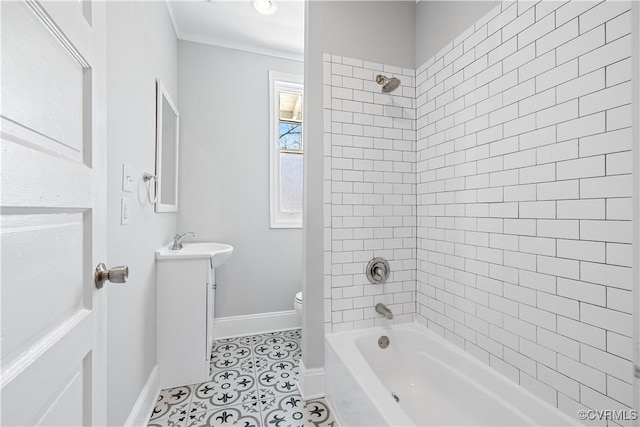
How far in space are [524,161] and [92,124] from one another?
1539 mm

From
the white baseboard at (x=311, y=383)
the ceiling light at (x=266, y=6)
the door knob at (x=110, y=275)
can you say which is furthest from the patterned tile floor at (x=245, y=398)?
the ceiling light at (x=266, y=6)

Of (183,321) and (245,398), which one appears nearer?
(245,398)

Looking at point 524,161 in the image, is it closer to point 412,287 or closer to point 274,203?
point 412,287

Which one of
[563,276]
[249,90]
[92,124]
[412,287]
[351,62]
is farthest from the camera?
[249,90]

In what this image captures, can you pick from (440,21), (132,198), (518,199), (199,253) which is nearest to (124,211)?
(132,198)

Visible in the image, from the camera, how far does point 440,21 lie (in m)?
1.69

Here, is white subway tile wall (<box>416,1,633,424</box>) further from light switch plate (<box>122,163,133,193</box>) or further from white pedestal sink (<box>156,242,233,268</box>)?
light switch plate (<box>122,163,133,193</box>)

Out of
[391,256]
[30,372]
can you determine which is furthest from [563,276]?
[30,372]

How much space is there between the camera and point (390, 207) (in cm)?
185

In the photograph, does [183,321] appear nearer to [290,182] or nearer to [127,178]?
[127,178]

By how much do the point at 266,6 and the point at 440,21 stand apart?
1.32 meters

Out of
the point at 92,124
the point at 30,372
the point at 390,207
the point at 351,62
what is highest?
the point at 351,62

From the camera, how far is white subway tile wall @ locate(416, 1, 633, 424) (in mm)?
919

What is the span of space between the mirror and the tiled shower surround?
1.14m
